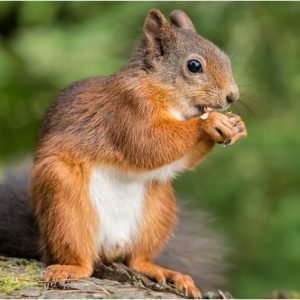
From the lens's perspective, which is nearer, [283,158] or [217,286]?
[217,286]

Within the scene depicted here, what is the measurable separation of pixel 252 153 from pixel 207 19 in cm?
75

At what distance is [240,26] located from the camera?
4855mm

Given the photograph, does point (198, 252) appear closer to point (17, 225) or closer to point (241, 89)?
point (17, 225)

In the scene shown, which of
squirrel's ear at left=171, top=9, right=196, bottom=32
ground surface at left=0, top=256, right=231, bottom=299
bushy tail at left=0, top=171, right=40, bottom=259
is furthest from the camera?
bushy tail at left=0, top=171, right=40, bottom=259

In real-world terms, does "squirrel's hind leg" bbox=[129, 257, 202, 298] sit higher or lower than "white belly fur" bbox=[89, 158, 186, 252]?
lower

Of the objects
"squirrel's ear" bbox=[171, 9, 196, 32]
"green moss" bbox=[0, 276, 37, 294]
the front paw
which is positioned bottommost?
"green moss" bbox=[0, 276, 37, 294]

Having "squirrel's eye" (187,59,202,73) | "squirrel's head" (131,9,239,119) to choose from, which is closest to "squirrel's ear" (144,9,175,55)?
"squirrel's head" (131,9,239,119)

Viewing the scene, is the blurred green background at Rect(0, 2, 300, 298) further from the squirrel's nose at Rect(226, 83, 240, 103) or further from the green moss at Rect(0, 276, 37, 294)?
the green moss at Rect(0, 276, 37, 294)

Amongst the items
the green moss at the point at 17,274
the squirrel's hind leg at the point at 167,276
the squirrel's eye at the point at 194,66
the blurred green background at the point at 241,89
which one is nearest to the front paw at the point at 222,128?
the squirrel's eye at the point at 194,66

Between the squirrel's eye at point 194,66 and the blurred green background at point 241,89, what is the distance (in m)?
1.17

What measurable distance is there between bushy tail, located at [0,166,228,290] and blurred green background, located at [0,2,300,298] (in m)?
0.36

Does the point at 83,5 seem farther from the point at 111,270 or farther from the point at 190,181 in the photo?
the point at 111,270

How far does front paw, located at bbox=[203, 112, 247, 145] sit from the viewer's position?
2928 mm

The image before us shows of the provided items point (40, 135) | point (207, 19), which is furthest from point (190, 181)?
point (40, 135)
